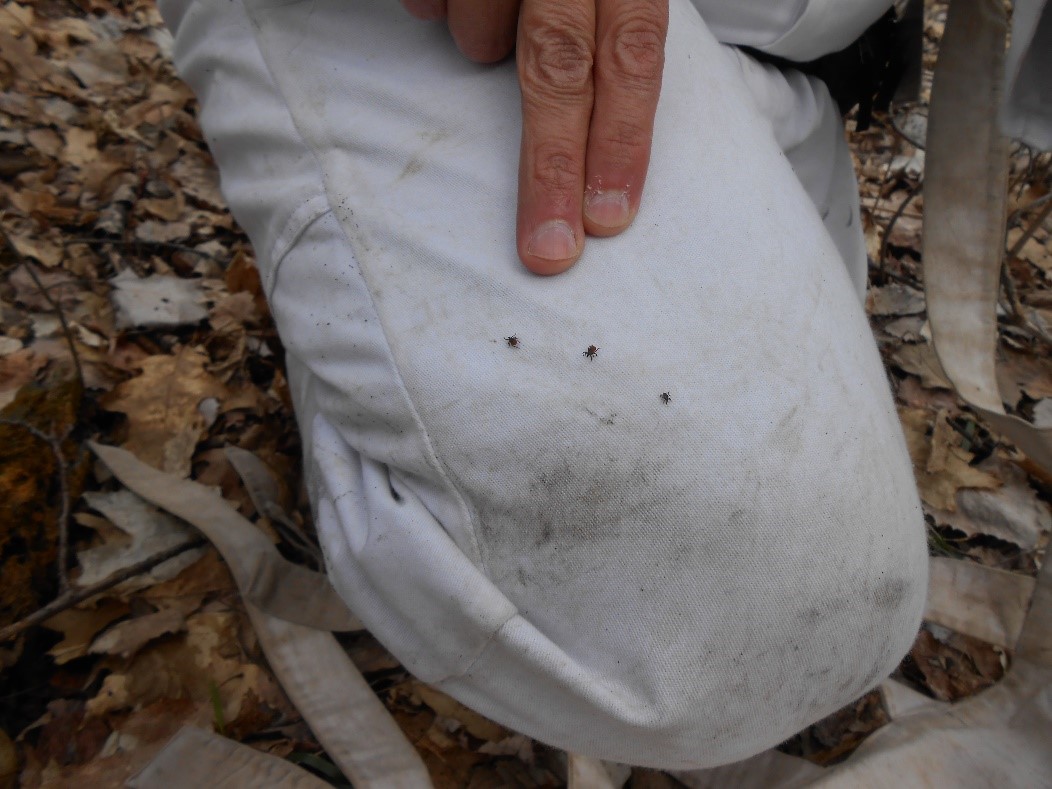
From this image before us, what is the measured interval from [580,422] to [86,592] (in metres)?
1.19

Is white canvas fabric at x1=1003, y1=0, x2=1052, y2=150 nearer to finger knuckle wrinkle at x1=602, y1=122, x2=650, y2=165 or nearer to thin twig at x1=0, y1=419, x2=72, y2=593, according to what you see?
finger knuckle wrinkle at x1=602, y1=122, x2=650, y2=165

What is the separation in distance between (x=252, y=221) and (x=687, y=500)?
1.00m

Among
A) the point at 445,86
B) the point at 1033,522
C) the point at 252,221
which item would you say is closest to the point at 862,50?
the point at 445,86

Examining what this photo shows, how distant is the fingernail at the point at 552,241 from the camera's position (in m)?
1.00

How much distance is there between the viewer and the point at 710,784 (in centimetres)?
139

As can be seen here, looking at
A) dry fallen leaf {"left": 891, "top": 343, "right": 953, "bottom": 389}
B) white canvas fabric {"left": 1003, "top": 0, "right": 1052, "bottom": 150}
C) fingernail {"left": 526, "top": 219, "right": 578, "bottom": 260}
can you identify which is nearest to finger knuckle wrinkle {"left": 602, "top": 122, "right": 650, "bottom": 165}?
fingernail {"left": 526, "top": 219, "right": 578, "bottom": 260}

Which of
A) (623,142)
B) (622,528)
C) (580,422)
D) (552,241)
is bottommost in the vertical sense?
(622,528)

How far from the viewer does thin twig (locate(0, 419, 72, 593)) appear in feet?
4.75

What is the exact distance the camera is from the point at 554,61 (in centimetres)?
106

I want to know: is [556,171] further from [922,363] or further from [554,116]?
[922,363]

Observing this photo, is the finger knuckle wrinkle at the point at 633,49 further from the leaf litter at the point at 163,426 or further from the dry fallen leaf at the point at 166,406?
the dry fallen leaf at the point at 166,406

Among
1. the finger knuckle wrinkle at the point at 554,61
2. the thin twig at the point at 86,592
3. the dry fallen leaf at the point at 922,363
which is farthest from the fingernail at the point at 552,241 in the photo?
the dry fallen leaf at the point at 922,363

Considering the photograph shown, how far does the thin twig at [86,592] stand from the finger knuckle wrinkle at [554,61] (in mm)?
1334

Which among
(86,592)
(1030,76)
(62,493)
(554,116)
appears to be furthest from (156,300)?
(1030,76)
